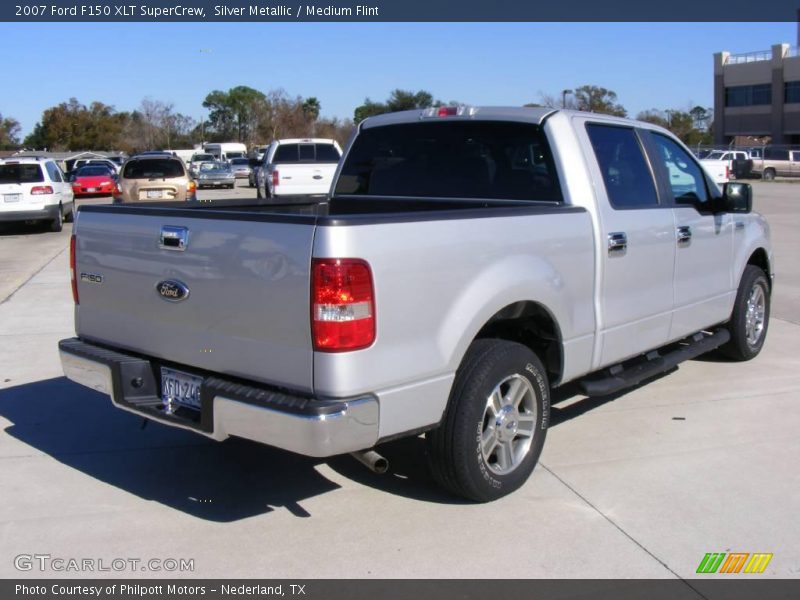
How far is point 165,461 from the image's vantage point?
527 centimetres

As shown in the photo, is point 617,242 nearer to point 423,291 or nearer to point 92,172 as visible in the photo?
point 423,291

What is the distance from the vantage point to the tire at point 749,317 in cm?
707

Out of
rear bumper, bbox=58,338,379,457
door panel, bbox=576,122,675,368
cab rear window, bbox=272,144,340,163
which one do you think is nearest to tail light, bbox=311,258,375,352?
rear bumper, bbox=58,338,379,457

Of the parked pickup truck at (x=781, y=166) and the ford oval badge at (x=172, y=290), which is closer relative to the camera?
the ford oval badge at (x=172, y=290)

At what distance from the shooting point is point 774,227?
1980cm

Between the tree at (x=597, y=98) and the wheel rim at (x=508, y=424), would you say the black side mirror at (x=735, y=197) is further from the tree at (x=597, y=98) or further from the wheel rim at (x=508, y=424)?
the tree at (x=597, y=98)

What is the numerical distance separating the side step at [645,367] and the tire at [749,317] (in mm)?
376

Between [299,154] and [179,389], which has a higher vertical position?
[299,154]

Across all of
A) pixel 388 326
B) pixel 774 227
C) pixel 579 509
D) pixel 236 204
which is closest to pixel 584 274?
pixel 579 509

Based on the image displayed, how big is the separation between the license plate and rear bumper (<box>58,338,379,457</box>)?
0.14 ft

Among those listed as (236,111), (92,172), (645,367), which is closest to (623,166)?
(645,367)
